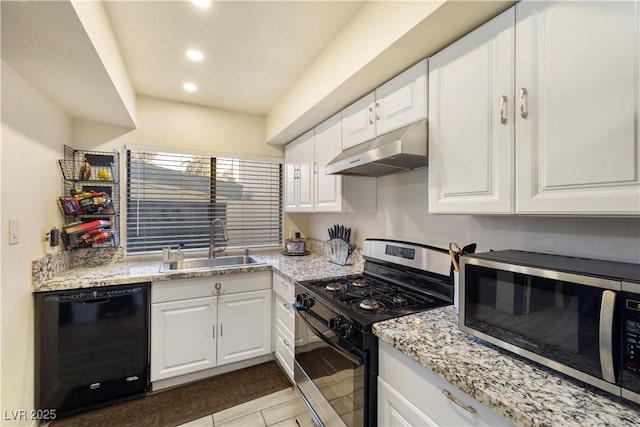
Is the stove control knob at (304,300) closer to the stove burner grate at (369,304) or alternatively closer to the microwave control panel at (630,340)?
the stove burner grate at (369,304)

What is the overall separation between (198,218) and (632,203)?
3.03m

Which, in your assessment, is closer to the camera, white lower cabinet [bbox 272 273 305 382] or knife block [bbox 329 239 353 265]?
white lower cabinet [bbox 272 273 305 382]

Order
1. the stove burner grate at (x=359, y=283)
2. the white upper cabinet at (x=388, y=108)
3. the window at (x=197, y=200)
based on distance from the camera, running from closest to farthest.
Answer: the white upper cabinet at (x=388, y=108) < the stove burner grate at (x=359, y=283) < the window at (x=197, y=200)

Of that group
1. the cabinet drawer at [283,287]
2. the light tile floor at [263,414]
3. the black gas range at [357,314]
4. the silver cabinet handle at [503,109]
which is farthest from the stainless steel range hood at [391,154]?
the light tile floor at [263,414]

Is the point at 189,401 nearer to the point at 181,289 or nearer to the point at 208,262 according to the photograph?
the point at 181,289

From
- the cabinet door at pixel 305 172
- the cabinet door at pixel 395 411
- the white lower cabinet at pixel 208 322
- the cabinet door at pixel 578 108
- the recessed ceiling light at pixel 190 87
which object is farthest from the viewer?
the cabinet door at pixel 305 172

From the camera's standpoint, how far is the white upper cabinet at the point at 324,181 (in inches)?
85.3

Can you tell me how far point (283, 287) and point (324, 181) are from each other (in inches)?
36.7

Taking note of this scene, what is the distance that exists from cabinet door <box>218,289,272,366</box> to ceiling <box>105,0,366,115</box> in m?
1.81

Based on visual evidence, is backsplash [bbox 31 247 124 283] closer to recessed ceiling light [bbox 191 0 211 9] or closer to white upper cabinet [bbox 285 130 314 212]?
white upper cabinet [bbox 285 130 314 212]

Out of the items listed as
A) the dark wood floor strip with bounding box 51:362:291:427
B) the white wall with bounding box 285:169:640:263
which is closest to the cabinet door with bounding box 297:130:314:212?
the white wall with bounding box 285:169:640:263

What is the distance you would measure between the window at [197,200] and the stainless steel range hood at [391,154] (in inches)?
60.2

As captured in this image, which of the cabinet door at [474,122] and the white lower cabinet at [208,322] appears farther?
the white lower cabinet at [208,322]

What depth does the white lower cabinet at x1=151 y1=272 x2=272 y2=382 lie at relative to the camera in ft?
6.81
